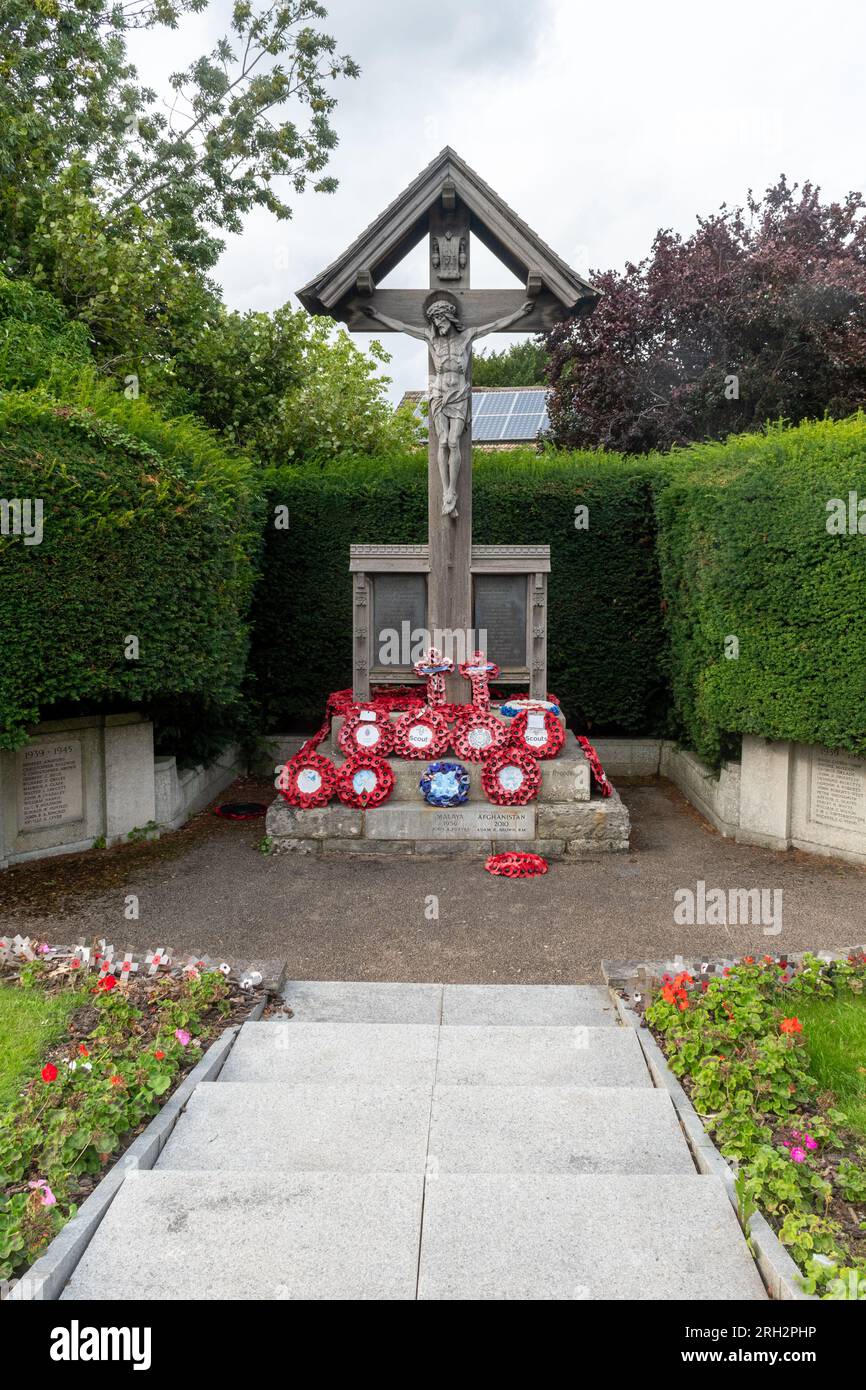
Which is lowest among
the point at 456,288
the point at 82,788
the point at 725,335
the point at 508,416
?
the point at 82,788

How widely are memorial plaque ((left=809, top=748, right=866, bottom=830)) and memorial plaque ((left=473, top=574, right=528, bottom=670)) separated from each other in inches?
111

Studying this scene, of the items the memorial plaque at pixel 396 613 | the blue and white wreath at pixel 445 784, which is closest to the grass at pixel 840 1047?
the blue and white wreath at pixel 445 784

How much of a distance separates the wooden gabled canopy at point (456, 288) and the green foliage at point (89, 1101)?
626 centimetres

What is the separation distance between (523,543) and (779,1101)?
Answer: 797cm

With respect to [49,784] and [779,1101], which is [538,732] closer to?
[49,784]

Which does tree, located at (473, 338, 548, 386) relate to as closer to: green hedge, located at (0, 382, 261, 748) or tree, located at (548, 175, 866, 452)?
tree, located at (548, 175, 866, 452)

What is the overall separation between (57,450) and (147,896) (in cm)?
337

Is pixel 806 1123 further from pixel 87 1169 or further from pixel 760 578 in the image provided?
pixel 760 578

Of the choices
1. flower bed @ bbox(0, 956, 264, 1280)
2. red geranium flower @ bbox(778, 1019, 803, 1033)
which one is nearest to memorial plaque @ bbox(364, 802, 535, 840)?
flower bed @ bbox(0, 956, 264, 1280)

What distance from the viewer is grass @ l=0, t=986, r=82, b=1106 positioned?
3.66 meters

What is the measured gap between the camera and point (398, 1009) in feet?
15.4

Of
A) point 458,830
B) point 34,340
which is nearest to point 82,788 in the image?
point 458,830

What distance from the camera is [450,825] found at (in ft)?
24.8

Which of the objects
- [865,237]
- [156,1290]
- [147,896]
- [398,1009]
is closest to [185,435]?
[147,896]
